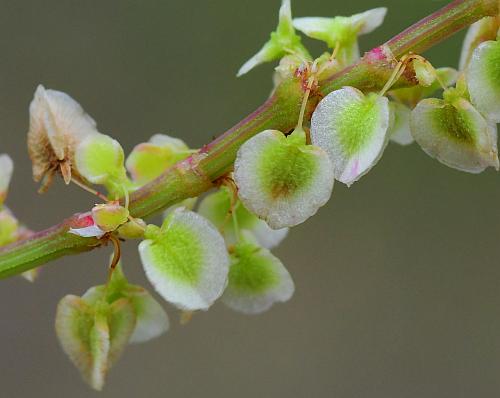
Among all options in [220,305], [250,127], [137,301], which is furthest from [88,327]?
[220,305]

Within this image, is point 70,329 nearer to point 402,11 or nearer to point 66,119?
point 66,119

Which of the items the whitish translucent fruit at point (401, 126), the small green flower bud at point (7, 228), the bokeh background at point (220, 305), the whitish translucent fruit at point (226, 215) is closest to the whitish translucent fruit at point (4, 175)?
the small green flower bud at point (7, 228)

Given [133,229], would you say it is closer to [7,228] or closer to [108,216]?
[108,216]

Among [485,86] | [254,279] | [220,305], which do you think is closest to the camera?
[485,86]

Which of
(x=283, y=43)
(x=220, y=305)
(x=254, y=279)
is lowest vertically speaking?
(x=220, y=305)

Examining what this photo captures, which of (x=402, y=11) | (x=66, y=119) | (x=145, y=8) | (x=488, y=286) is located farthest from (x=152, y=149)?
(x=488, y=286)

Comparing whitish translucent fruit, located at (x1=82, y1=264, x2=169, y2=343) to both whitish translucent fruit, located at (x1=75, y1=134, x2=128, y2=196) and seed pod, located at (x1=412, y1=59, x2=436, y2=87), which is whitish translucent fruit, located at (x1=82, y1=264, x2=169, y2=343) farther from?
seed pod, located at (x1=412, y1=59, x2=436, y2=87)
